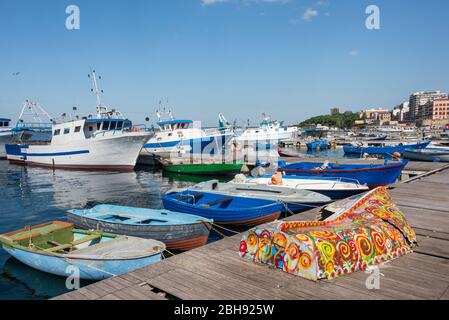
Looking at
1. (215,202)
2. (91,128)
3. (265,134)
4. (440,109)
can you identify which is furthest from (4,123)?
(440,109)

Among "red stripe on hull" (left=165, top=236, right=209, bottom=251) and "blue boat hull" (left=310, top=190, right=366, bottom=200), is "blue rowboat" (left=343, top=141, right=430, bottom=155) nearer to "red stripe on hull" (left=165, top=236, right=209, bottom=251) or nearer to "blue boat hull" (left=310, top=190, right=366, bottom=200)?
"blue boat hull" (left=310, top=190, right=366, bottom=200)

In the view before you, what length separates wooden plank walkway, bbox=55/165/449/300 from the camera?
5.25m

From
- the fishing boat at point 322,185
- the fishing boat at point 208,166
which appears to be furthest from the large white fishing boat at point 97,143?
the fishing boat at point 322,185

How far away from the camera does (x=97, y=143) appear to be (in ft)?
115

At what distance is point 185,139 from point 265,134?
96.8ft

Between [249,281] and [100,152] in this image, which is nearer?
[249,281]

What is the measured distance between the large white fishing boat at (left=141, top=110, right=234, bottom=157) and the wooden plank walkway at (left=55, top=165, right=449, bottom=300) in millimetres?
34392

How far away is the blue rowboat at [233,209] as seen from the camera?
1238cm

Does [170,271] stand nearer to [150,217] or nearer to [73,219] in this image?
[150,217]

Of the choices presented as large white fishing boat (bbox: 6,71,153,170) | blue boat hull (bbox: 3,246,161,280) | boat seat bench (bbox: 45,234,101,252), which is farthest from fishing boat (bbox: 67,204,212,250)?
large white fishing boat (bbox: 6,71,153,170)

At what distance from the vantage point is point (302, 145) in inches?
2817

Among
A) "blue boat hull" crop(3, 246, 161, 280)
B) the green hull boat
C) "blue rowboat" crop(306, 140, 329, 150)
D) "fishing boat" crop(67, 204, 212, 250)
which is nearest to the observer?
"blue boat hull" crop(3, 246, 161, 280)

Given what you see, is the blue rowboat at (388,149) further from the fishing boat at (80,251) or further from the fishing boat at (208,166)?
the fishing boat at (80,251)

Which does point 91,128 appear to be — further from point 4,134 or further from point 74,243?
point 4,134
